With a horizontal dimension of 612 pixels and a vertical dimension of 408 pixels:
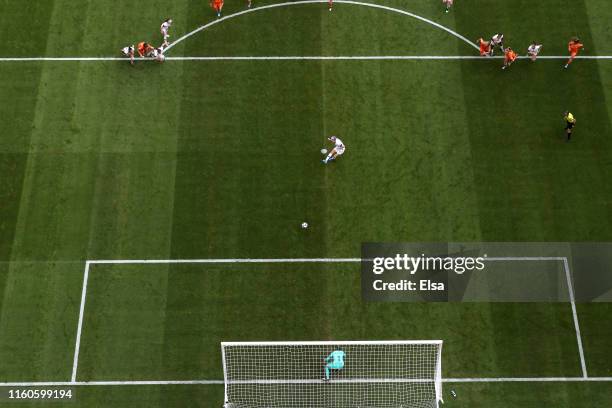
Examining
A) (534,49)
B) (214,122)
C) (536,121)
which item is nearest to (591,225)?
(536,121)

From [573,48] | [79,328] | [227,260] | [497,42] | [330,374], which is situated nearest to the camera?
[330,374]

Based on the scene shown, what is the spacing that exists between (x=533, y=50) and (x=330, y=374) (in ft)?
44.4

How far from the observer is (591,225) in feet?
64.2

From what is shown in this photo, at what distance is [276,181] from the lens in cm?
2023

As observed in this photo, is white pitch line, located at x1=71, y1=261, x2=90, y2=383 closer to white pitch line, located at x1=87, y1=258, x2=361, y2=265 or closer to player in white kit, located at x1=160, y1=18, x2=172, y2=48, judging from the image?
white pitch line, located at x1=87, y1=258, x2=361, y2=265

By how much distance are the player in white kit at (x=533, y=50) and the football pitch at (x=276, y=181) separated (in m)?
0.43

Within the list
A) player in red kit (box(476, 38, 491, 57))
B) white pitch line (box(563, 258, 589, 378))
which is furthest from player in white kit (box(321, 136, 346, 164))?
white pitch line (box(563, 258, 589, 378))

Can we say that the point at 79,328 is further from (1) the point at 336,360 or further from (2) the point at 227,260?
(1) the point at 336,360

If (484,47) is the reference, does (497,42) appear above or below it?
above

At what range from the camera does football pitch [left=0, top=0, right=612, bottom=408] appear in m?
17.8

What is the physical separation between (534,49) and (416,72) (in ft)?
13.9

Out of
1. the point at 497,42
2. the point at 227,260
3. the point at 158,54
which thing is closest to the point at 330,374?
the point at 227,260

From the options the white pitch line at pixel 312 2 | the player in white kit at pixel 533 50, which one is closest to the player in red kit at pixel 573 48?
the player in white kit at pixel 533 50

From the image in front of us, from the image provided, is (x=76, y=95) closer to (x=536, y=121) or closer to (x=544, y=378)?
(x=536, y=121)
